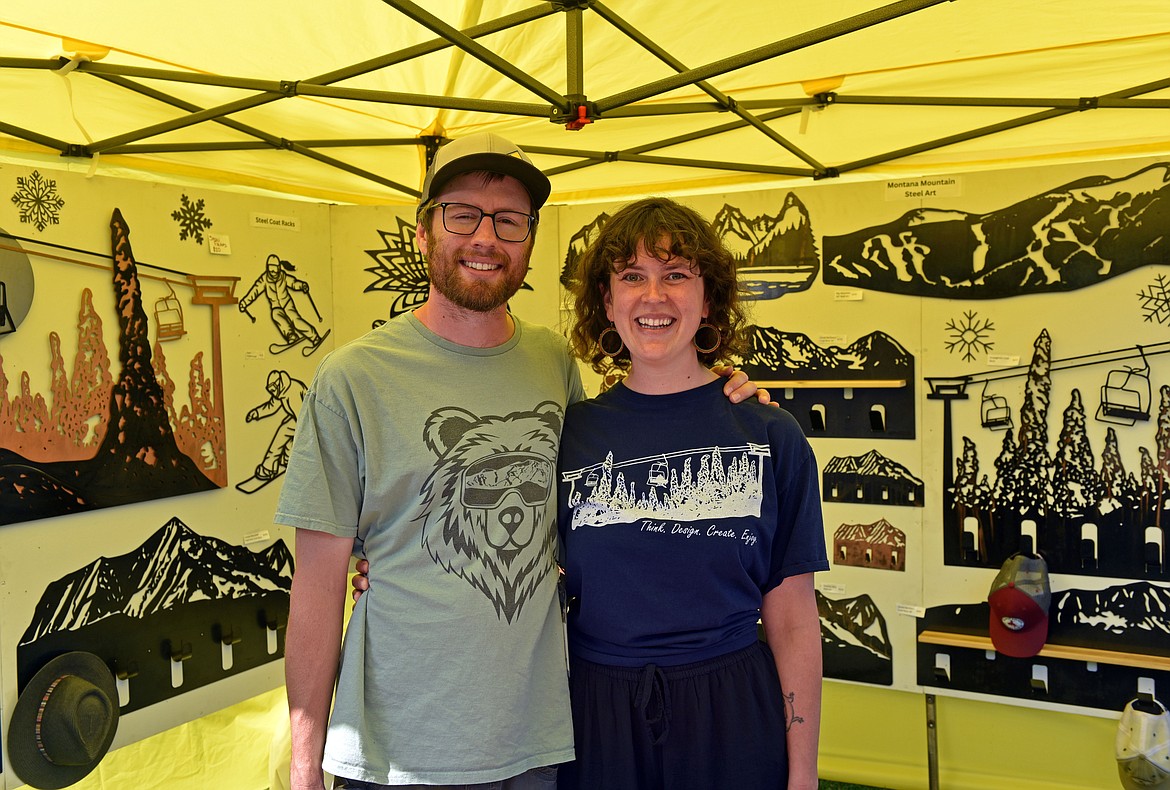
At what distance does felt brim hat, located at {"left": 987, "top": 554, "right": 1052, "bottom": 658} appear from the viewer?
125 inches

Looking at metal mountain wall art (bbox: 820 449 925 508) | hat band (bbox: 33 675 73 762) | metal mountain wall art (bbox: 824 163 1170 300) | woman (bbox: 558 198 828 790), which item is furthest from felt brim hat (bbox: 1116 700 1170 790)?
hat band (bbox: 33 675 73 762)

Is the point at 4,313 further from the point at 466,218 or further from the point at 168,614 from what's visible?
the point at 466,218

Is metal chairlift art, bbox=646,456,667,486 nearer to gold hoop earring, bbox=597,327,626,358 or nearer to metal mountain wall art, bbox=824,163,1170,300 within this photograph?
gold hoop earring, bbox=597,327,626,358

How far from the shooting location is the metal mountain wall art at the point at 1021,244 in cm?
318

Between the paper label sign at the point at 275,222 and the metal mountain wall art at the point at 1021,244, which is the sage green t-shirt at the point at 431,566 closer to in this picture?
the paper label sign at the point at 275,222

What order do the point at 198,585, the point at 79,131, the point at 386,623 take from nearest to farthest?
the point at 386,623, the point at 79,131, the point at 198,585

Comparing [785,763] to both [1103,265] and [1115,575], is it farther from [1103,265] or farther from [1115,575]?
[1103,265]

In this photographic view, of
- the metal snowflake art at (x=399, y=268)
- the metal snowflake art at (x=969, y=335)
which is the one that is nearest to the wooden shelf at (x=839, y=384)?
the metal snowflake art at (x=969, y=335)

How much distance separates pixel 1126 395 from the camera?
3195 mm

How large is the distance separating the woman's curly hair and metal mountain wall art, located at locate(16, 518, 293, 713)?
206 cm

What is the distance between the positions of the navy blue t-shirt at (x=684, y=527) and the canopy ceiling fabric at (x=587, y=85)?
3.24ft

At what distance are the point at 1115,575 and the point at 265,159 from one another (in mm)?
3633

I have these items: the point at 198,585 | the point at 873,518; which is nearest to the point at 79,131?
the point at 198,585

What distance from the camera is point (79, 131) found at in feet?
9.62
